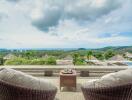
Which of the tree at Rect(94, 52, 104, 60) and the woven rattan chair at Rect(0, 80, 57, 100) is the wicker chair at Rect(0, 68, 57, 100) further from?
the tree at Rect(94, 52, 104, 60)

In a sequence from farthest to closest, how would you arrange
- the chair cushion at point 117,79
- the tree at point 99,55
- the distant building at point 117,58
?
1. the tree at point 99,55
2. the distant building at point 117,58
3. the chair cushion at point 117,79

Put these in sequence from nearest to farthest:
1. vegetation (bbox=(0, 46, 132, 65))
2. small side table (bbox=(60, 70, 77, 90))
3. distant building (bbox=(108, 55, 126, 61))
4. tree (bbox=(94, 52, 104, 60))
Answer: small side table (bbox=(60, 70, 77, 90)) → vegetation (bbox=(0, 46, 132, 65)) → distant building (bbox=(108, 55, 126, 61)) → tree (bbox=(94, 52, 104, 60))

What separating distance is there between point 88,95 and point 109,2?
663cm

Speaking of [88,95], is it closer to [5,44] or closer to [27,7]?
[27,7]

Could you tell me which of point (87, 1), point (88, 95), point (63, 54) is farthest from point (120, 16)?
point (88, 95)

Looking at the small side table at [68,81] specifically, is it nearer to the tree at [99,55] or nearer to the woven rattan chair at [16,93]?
the woven rattan chair at [16,93]

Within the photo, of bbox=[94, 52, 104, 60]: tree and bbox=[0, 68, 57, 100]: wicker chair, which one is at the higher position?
bbox=[0, 68, 57, 100]: wicker chair

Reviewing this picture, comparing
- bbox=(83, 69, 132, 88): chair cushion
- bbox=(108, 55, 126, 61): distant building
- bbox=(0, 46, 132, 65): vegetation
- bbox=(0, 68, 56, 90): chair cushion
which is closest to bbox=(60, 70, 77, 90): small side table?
bbox=(83, 69, 132, 88): chair cushion

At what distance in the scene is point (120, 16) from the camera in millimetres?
11164

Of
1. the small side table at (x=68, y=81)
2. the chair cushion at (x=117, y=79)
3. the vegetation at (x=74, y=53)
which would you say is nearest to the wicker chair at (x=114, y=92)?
the chair cushion at (x=117, y=79)

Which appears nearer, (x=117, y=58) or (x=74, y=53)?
(x=74, y=53)

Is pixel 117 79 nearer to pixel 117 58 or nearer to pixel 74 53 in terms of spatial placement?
pixel 74 53

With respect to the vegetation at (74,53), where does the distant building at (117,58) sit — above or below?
below

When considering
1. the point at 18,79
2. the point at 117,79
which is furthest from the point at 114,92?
the point at 18,79
